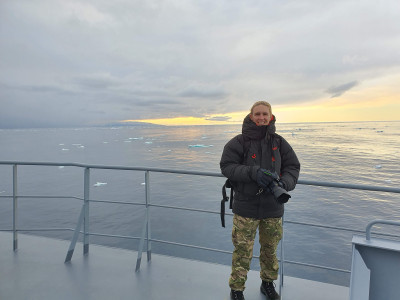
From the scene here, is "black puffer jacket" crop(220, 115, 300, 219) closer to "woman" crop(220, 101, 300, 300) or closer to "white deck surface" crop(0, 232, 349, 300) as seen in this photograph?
"woman" crop(220, 101, 300, 300)

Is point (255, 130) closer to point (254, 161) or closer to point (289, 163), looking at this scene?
point (254, 161)

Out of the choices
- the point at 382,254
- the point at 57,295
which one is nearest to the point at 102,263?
the point at 57,295

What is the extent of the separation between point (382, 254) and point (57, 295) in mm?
2445

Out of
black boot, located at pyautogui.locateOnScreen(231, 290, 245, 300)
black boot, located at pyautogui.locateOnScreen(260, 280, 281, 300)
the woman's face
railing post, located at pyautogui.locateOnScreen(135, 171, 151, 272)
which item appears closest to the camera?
the woman's face

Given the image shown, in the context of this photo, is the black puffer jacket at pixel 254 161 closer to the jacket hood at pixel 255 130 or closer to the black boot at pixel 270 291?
the jacket hood at pixel 255 130

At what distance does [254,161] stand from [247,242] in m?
0.62

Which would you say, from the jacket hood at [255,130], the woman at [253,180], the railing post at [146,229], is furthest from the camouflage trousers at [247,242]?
the railing post at [146,229]

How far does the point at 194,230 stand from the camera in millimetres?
12398

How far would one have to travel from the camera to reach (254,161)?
2.01 meters

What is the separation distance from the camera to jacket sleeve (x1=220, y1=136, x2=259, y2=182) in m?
1.87

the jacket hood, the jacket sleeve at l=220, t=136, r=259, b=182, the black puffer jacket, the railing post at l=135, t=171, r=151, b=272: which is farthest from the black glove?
the railing post at l=135, t=171, r=151, b=272

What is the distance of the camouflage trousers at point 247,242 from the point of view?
2064 mm

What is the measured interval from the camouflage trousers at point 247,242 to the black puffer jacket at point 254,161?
8cm

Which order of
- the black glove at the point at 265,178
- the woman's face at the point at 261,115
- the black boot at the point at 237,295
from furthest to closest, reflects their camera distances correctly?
the black boot at the point at 237,295 < the woman's face at the point at 261,115 < the black glove at the point at 265,178
